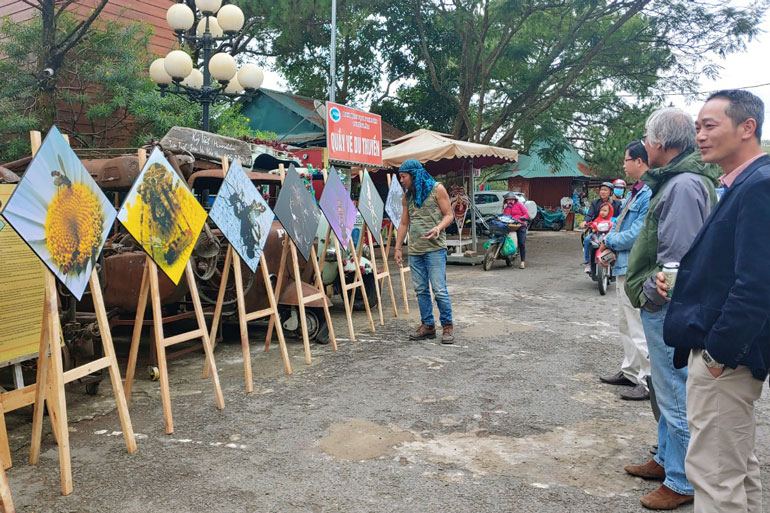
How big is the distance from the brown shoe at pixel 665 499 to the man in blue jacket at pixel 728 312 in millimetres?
684

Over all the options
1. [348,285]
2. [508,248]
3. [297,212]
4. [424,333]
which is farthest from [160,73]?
[508,248]

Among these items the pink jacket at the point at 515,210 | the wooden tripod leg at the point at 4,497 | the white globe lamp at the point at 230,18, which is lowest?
the wooden tripod leg at the point at 4,497

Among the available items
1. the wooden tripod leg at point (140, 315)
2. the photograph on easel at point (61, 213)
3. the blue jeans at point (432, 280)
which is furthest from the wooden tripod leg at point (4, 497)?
the blue jeans at point (432, 280)

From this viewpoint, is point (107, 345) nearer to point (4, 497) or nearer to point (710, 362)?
point (4, 497)

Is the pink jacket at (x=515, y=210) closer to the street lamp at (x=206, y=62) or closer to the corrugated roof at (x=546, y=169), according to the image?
the street lamp at (x=206, y=62)

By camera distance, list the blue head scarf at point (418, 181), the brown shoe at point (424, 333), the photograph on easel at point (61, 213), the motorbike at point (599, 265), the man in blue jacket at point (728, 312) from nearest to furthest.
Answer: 1. the man in blue jacket at point (728, 312)
2. the photograph on easel at point (61, 213)
3. the blue head scarf at point (418, 181)
4. the brown shoe at point (424, 333)
5. the motorbike at point (599, 265)

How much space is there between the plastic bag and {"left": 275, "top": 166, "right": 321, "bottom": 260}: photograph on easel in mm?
7266

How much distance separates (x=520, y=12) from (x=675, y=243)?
1368 cm

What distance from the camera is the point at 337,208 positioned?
6535mm

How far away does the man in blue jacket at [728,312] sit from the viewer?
6.57 ft

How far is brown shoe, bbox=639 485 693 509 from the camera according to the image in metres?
2.91

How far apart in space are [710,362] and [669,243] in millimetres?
847

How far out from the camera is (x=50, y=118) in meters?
10.7

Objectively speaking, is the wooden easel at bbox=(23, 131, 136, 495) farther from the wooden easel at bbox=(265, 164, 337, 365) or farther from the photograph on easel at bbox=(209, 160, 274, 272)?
the wooden easel at bbox=(265, 164, 337, 365)
